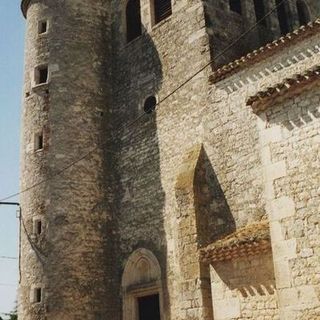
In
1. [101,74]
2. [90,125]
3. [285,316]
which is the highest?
[101,74]

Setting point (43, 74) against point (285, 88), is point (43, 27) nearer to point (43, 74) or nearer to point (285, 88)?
point (43, 74)

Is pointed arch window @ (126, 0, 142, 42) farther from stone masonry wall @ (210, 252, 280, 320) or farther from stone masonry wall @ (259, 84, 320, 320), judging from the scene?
stone masonry wall @ (210, 252, 280, 320)

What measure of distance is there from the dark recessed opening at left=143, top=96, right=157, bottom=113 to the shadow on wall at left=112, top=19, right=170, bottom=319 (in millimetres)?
126

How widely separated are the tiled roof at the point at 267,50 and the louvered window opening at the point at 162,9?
3.68 m

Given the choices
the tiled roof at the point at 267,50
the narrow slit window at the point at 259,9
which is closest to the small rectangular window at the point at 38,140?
the tiled roof at the point at 267,50

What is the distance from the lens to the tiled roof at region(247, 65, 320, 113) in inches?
350

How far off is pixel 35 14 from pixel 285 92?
37.2 feet

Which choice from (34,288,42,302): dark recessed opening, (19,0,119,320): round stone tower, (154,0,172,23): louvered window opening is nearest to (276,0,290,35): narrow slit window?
(154,0,172,23): louvered window opening

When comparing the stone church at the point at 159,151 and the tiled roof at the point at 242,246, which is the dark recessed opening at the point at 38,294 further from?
the tiled roof at the point at 242,246

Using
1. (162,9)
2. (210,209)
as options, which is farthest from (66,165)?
(162,9)

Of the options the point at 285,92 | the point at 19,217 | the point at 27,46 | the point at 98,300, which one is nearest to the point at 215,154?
the point at 285,92

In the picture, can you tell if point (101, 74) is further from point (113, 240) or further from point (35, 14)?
point (113, 240)

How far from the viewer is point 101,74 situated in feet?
57.3

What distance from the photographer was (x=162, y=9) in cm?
1684
